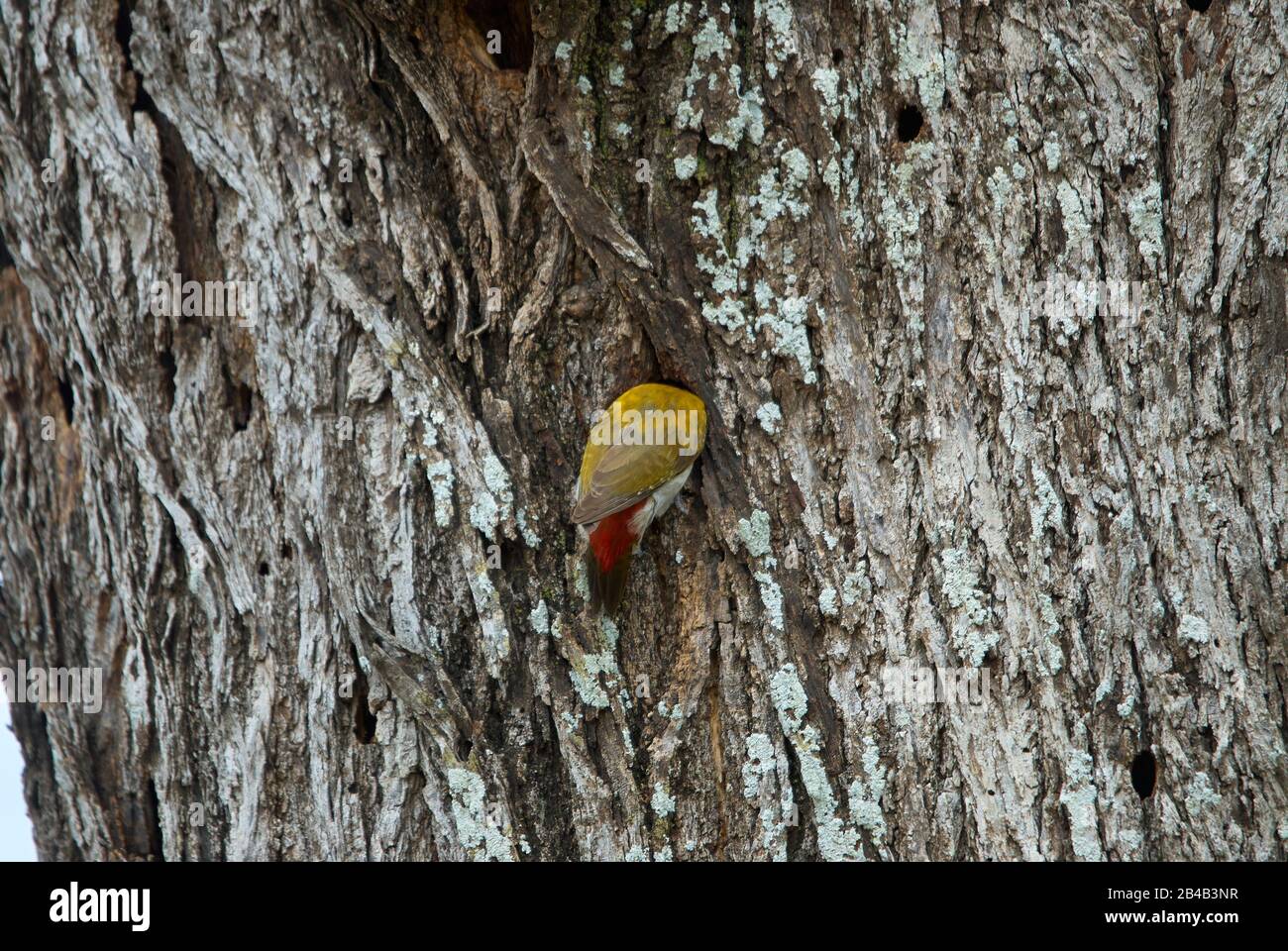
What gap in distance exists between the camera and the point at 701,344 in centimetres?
255

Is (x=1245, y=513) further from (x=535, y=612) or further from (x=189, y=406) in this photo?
(x=189, y=406)

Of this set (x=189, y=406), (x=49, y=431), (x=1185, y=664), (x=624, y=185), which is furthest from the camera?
(x=49, y=431)

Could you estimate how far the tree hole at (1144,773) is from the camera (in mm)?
2393

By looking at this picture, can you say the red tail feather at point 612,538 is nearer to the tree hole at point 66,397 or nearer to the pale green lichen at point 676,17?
the pale green lichen at point 676,17

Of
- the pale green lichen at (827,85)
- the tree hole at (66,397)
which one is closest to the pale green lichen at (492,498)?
the pale green lichen at (827,85)

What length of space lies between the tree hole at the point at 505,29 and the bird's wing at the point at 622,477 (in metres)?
1.08

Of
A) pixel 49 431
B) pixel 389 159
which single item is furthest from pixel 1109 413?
pixel 49 431

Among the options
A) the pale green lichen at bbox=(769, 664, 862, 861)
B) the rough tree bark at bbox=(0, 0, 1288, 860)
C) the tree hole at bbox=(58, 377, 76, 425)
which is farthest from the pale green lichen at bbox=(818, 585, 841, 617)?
the tree hole at bbox=(58, 377, 76, 425)

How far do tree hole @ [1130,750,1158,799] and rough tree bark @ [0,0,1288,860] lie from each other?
0.8 inches

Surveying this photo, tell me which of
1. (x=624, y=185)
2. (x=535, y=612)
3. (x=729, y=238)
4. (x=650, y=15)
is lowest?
(x=535, y=612)

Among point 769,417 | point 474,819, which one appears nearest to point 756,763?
point 474,819

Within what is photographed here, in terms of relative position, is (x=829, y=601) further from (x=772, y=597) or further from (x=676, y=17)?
(x=676, y=17)

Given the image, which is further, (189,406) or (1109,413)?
(189,406)

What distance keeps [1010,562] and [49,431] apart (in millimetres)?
2743
